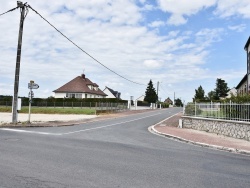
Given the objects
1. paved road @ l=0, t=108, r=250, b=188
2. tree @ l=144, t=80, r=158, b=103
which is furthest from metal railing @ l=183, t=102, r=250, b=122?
tree @ l=144, t=80, r=158, b=103

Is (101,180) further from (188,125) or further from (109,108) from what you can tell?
(109,108)

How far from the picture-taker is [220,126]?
16625 mm

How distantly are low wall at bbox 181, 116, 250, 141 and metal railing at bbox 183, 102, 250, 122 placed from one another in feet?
0.94

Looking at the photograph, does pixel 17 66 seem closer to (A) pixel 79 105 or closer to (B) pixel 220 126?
(B) pixel 220 126

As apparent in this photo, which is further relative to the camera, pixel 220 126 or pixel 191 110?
pixel 191 110

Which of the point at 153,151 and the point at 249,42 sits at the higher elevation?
the point at 249,42

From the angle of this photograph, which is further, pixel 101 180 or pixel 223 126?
pixel 223 126

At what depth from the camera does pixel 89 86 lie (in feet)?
268

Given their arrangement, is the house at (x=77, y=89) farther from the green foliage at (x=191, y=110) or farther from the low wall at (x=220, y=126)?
the low wall at (x=220, y=126)

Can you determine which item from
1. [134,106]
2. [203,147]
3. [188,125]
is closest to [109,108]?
[134,106]

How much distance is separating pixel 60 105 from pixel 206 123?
4353 cm

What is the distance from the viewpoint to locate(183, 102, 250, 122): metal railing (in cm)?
1494

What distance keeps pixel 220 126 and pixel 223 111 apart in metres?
0.87

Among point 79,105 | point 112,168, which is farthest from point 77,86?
point 112,168
